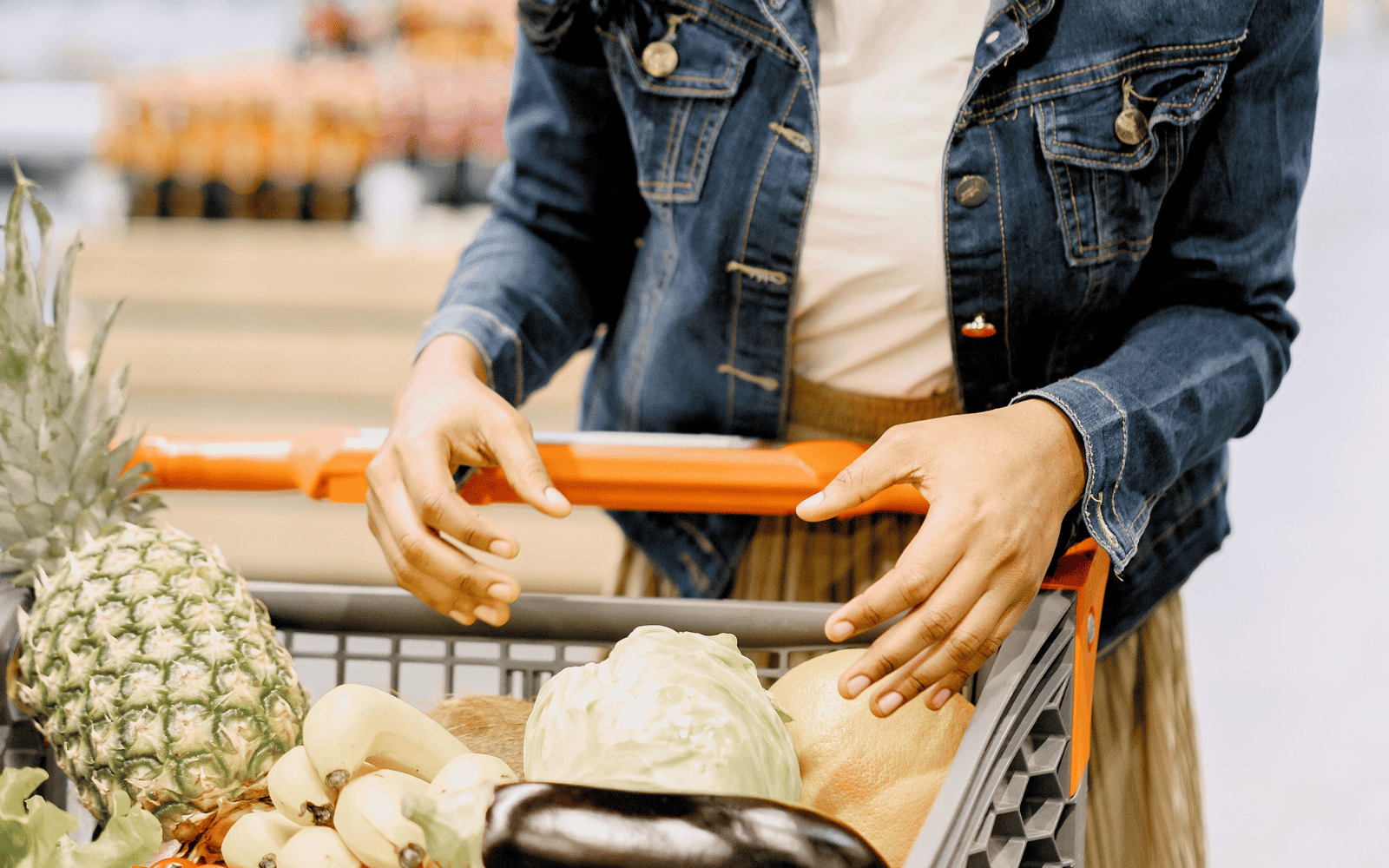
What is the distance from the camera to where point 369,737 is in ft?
2.08

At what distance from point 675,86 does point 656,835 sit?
0.64 meters

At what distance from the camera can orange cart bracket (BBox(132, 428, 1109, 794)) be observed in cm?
81

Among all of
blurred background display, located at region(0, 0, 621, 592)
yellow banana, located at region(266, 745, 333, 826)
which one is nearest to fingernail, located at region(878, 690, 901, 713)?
yellow banana, located at region(266, 745, 333, 826)

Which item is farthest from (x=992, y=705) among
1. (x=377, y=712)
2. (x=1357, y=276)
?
(x=1357, y=276)

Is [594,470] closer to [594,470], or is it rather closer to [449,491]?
[594,470]

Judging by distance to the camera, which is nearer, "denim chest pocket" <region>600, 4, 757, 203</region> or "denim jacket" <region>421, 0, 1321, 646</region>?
"denim jacket" <region>421, 0, 1321, 646</region>

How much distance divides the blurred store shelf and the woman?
4.73 ft

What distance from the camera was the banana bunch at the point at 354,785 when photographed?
0.58 metres

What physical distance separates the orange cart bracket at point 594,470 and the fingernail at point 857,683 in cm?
17

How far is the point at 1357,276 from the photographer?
4.11m

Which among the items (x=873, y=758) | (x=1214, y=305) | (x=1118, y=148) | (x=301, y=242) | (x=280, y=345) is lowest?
(x=280, y=345)

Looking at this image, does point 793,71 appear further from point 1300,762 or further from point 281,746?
point 1300,762

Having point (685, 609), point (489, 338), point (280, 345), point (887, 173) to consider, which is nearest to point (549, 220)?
point (489, 338)

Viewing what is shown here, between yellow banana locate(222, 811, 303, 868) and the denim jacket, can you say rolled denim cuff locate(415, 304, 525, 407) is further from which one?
yellow banana locate(222, 811, 303, 868)
